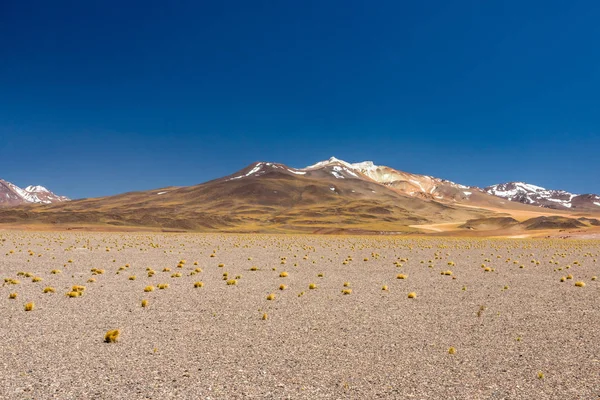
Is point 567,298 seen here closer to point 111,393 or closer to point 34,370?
point 111,393

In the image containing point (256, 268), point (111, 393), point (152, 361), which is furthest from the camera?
point (256, 268)

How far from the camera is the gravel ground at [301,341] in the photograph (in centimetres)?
1010

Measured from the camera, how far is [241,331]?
15.2m

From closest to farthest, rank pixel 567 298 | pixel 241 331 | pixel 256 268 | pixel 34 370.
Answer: pixel 34 370
pixel 241 331
pixel 567 298
pixel 256 268

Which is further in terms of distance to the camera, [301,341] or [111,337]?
[301,341]

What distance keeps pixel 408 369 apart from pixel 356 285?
14.7 meters

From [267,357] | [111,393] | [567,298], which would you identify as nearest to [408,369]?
[267,357]

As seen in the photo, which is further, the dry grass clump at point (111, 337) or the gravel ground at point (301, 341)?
the dry grass clump at point (111, 337)

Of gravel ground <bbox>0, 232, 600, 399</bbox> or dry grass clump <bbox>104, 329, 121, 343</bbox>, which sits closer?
gravel ground <bbox>0, 232, 600, 399</bbox>

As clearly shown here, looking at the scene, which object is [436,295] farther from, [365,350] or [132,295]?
[132,295]

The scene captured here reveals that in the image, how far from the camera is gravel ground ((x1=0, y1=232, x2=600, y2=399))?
1010cm

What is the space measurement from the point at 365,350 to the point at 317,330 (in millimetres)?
2659

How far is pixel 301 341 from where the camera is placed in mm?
13852

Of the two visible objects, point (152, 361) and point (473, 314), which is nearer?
point (152, 361)
